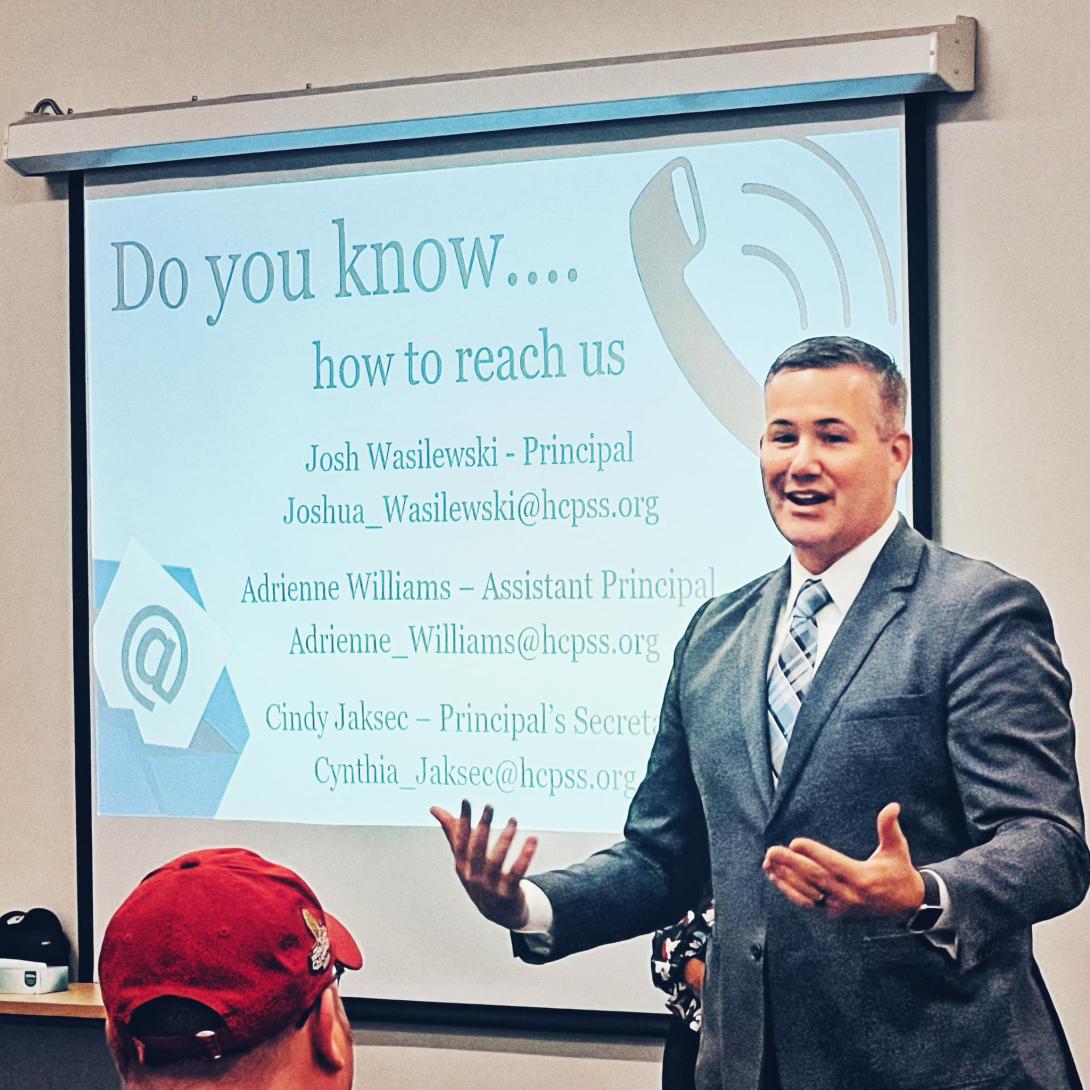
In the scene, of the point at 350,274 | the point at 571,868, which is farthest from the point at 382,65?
the point at 571,868

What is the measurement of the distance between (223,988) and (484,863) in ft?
3.91

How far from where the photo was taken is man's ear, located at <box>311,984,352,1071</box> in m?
1.34

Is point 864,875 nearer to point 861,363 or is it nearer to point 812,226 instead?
point 861,363

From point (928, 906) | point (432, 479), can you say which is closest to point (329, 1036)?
point (928, 906)

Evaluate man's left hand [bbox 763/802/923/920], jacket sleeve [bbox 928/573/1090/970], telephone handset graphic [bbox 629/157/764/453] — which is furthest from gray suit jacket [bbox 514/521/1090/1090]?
telephone handset graphic [bbox 629/157/764/453]

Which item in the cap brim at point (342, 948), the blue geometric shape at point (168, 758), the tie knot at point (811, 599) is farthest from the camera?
the blue geometric shape at point (168, 758)

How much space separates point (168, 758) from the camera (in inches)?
128

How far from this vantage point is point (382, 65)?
3197 mm

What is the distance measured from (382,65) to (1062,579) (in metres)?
1.60

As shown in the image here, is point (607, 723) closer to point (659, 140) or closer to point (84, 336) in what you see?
point (659, 140)

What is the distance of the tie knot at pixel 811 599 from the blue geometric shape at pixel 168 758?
1.14m

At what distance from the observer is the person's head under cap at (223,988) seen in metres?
1.29

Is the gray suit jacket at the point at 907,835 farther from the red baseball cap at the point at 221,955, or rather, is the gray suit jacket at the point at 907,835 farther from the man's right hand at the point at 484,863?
the red baseball cap at the point at 221,955

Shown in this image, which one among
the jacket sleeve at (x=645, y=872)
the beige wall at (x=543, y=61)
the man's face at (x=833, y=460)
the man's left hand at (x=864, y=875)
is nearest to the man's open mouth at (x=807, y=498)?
the man's face at (x=833, y=460)
